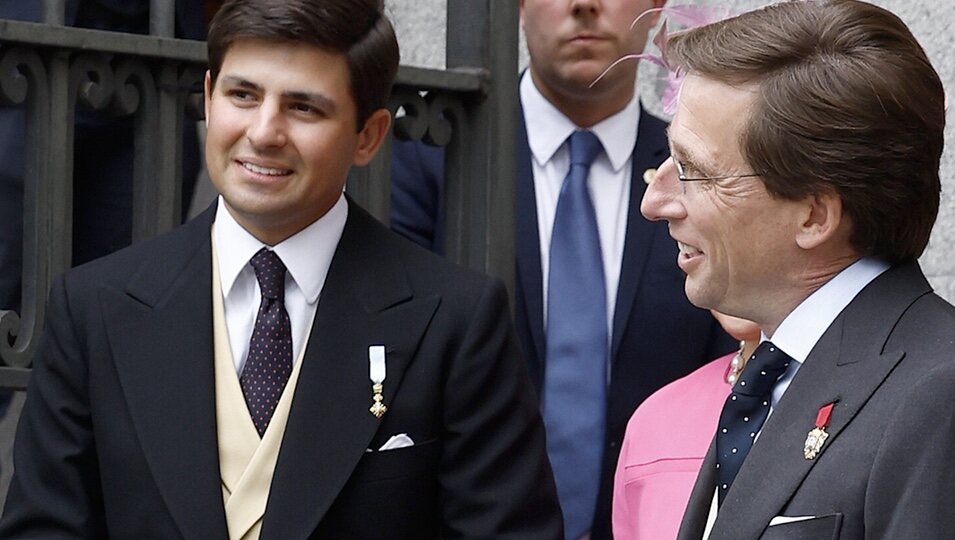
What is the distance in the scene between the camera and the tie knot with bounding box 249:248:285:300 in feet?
10.3

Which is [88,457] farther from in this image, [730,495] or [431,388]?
[730,495]

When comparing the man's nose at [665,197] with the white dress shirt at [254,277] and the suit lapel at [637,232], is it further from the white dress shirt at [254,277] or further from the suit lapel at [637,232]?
the suit lapel at [637,232]

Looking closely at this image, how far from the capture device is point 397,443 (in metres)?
3.08

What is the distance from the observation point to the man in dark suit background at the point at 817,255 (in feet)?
7.69

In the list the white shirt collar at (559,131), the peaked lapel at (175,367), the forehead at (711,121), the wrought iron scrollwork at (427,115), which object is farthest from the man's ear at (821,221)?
the white shirt collar at (559,131)

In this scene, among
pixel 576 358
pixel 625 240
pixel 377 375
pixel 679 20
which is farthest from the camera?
pixel 625 240

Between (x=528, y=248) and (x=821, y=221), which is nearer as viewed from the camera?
(x=821, y=221)

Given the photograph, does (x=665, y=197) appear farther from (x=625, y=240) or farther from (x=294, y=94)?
(x=625, y=240)

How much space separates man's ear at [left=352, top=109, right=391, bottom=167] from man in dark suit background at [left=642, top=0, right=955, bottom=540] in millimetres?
796

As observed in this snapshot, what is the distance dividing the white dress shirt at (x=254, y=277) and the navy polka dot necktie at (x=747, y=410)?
804mm

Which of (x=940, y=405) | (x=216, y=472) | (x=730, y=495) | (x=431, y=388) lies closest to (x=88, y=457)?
(x=216, y=472)

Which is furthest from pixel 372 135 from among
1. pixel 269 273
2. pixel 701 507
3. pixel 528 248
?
pixel 701 507

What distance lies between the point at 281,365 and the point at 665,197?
0.73 meters

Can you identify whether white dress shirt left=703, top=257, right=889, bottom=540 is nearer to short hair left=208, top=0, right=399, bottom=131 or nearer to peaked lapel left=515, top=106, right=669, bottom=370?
short hair left=208, top=0, right=399, bottom=131
